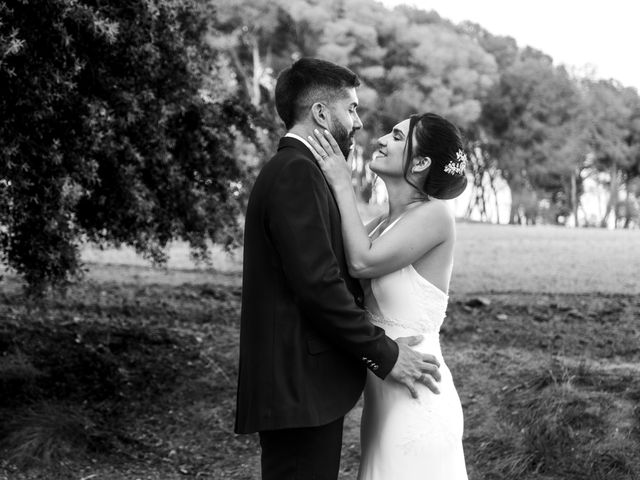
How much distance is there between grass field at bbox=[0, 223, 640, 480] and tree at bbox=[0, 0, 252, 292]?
46.6 inches

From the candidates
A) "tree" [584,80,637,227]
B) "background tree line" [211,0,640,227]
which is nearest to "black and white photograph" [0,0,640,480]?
"background tree line" [211,0,640,227]

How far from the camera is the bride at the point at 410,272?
339cm

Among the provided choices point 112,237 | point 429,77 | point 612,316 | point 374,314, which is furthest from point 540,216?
point 374,314

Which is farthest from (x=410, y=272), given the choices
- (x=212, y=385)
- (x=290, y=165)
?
(x=212, y=385)

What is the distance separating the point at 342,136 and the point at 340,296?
73 cm

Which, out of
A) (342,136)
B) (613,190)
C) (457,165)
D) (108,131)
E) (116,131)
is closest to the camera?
(342,136)

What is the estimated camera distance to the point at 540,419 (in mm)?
6039

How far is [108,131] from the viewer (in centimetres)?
647

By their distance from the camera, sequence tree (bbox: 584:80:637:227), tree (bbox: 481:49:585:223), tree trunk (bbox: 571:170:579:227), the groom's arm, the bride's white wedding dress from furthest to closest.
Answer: tree (bbox: 584:80:637:227), tree trunk (bbox: 571:170:579:227), tree (bbox: 481:49:585:223), the bride's white wedding dress, the groom's arm

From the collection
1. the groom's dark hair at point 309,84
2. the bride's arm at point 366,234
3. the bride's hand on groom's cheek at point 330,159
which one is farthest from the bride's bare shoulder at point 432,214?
the groom's dark hair at point 309,84

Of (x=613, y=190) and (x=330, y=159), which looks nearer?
(x=330, y=159)

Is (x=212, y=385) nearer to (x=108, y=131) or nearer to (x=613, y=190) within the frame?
(x=108, y=131)

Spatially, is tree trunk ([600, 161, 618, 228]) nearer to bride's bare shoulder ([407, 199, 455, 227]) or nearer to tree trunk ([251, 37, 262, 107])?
tree trunk ([251, 37, 262, 107])

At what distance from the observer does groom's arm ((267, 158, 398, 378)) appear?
3.04 metres
